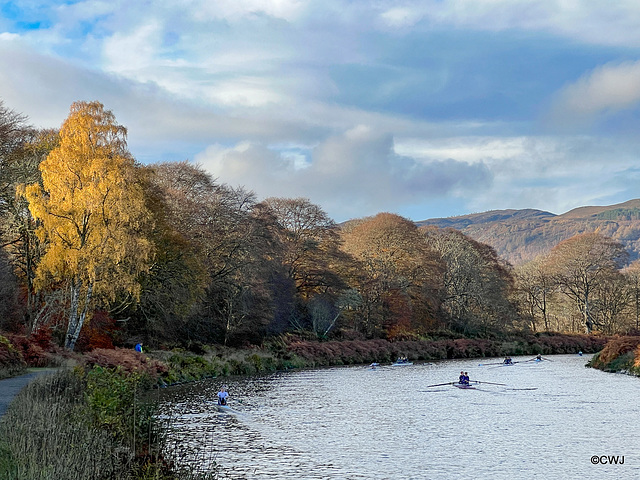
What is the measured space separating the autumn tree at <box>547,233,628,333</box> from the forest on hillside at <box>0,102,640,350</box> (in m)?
0.18

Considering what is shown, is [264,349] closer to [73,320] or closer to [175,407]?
[73,320]

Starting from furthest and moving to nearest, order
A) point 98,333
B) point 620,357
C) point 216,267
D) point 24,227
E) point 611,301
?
point 611,301 → point 216,267 → point 620,357 → point 98,333 → point 24,227

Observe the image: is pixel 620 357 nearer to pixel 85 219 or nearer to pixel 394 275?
pixel 394 275

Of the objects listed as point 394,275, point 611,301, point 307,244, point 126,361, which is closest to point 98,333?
point 126,361

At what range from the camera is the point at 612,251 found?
264 ft

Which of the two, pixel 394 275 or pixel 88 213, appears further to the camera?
pixel 394 275

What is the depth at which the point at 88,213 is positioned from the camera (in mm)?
32781

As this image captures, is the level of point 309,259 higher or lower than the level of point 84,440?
higher

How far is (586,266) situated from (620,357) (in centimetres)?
3638

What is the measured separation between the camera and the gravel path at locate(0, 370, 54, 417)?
16.6 metres

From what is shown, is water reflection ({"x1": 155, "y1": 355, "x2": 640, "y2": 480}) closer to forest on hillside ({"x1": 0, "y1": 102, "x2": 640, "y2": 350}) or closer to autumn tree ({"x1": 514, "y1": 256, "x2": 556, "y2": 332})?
forest on hillside ({"x1": 0, "y1": 102, "x2": 640, "y2": 350})

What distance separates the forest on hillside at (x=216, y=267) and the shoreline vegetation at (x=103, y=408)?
3660mm

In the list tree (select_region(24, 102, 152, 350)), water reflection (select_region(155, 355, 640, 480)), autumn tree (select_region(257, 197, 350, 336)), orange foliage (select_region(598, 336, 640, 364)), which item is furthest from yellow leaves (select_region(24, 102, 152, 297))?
orange foliage (select_region(598, 336, 640, 364))

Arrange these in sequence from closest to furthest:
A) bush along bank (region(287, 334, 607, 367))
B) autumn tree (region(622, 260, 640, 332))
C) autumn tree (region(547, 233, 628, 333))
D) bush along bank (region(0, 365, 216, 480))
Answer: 1. bush along bank (region(0, 365, 216, 480))
2. bush along bank (region(287, 334, 607, 367))
3. autumn tree (region(547, 233, 628, 333))
4. autumn tree (region(622, 260, 640, 332))
